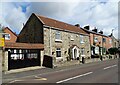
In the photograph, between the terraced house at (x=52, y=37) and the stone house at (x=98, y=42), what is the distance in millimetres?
11901

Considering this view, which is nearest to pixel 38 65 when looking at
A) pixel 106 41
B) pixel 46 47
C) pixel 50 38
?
pixel 46 47

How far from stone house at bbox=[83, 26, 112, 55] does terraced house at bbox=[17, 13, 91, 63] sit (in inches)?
469

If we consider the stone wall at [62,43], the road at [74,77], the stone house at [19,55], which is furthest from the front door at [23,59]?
the road at [74,77]

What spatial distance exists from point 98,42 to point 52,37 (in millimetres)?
28989

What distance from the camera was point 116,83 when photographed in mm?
12406

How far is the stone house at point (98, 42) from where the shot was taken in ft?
184

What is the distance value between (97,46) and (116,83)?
46.5 meters

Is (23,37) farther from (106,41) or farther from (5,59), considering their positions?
(106,41)

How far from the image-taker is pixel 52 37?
35.2 meters

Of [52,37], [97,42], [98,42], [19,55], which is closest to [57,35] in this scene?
[52,37]

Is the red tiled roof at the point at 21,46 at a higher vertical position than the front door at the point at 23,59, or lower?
higher

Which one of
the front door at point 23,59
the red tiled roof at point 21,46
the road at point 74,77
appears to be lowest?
the road at point 74,77

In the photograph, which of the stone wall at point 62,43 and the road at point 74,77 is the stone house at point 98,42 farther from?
the road at point 74,77

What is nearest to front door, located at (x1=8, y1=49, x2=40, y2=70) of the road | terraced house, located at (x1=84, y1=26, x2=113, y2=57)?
the road
